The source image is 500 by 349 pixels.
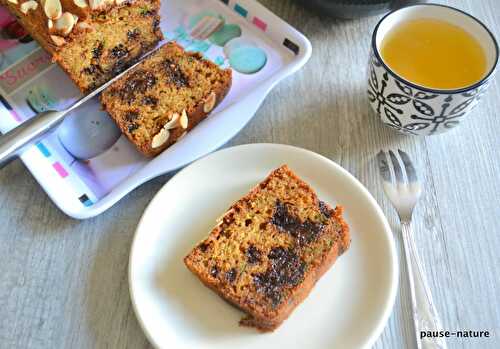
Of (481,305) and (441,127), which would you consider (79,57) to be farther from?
(481,305)

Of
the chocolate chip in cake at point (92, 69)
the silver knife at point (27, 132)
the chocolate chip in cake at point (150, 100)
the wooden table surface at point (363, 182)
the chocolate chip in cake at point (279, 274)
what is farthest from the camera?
the chocolate chip in cake at point (92, 69)

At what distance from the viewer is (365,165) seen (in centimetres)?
149

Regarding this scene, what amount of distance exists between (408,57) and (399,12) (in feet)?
0.41

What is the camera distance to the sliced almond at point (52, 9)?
1553mm

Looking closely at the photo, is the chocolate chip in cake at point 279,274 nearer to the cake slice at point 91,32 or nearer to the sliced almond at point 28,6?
the cake slice at point 91,32

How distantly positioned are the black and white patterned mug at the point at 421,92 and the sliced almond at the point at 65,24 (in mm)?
870

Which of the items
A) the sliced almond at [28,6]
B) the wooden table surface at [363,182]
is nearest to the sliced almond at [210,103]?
the wooden table surface at [363,182]

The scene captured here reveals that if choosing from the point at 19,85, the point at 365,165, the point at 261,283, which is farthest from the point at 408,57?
the point at 19,85

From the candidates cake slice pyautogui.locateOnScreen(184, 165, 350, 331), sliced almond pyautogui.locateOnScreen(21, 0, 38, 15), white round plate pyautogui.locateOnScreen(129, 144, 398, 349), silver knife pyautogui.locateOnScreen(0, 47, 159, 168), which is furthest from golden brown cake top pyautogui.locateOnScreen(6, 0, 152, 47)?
cake slice pyautogui.locateOnScreen(184, 165, 350, 331)

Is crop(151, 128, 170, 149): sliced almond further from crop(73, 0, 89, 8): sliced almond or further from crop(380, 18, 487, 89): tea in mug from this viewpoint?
crop(380, 18, 487, 89): tea in mug

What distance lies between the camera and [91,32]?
1604mm

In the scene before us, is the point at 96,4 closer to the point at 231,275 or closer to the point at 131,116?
the point at 131,116

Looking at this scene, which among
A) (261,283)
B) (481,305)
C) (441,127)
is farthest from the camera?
(441,127)

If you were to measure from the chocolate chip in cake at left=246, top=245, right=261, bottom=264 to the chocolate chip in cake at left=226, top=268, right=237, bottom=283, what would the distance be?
4 cm
